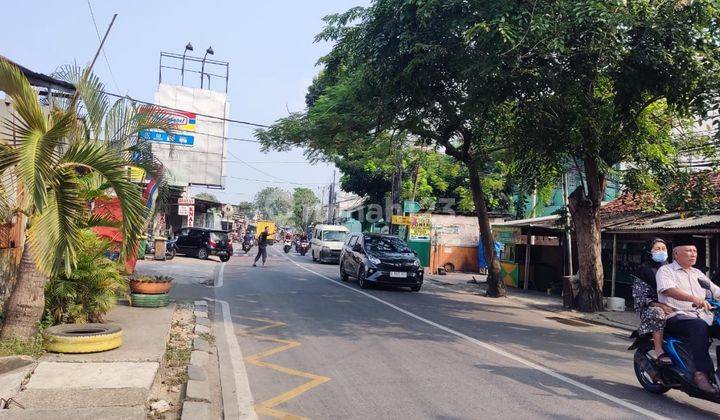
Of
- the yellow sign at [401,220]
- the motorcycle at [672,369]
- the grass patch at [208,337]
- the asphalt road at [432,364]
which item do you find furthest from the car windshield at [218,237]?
the motorcycle at [672,369]

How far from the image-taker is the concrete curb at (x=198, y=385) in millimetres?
4935

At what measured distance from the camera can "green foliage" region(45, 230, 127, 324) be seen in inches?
288

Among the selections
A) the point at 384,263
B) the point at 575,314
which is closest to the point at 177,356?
the point at 384,263

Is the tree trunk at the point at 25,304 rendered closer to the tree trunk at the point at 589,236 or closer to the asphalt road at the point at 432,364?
the asphalt road at the point at 432,364

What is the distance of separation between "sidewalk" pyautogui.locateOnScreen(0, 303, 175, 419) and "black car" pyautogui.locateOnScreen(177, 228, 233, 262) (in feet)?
65.2

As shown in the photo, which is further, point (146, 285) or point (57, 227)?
point (146, 285)

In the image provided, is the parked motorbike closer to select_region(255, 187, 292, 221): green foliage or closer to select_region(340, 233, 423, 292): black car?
select_region(340, 233, 423, 292): black car

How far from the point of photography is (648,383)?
5902 millimetres

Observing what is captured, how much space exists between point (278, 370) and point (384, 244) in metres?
10.7

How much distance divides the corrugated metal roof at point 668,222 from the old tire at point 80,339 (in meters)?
11.9

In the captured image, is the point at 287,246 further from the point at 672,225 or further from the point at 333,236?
the point at 672,225

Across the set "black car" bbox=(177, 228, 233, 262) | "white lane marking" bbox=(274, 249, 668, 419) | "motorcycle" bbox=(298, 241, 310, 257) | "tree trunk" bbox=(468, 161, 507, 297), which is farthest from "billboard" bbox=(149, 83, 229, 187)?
"white lane marking" bbox=(274, 249, 668, 419)

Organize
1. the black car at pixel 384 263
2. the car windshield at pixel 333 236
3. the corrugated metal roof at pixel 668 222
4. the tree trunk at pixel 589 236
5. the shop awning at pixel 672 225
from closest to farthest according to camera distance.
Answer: the shop awning at pixel 672 225
the corrugated metal roof at pixel 668 222
the tree trunk at pixel 589 236
the black car at pixel 384 263
the car windshield at pixel 333 236

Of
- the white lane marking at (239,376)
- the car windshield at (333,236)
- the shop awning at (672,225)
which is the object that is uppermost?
the shop awning at (672,225)
